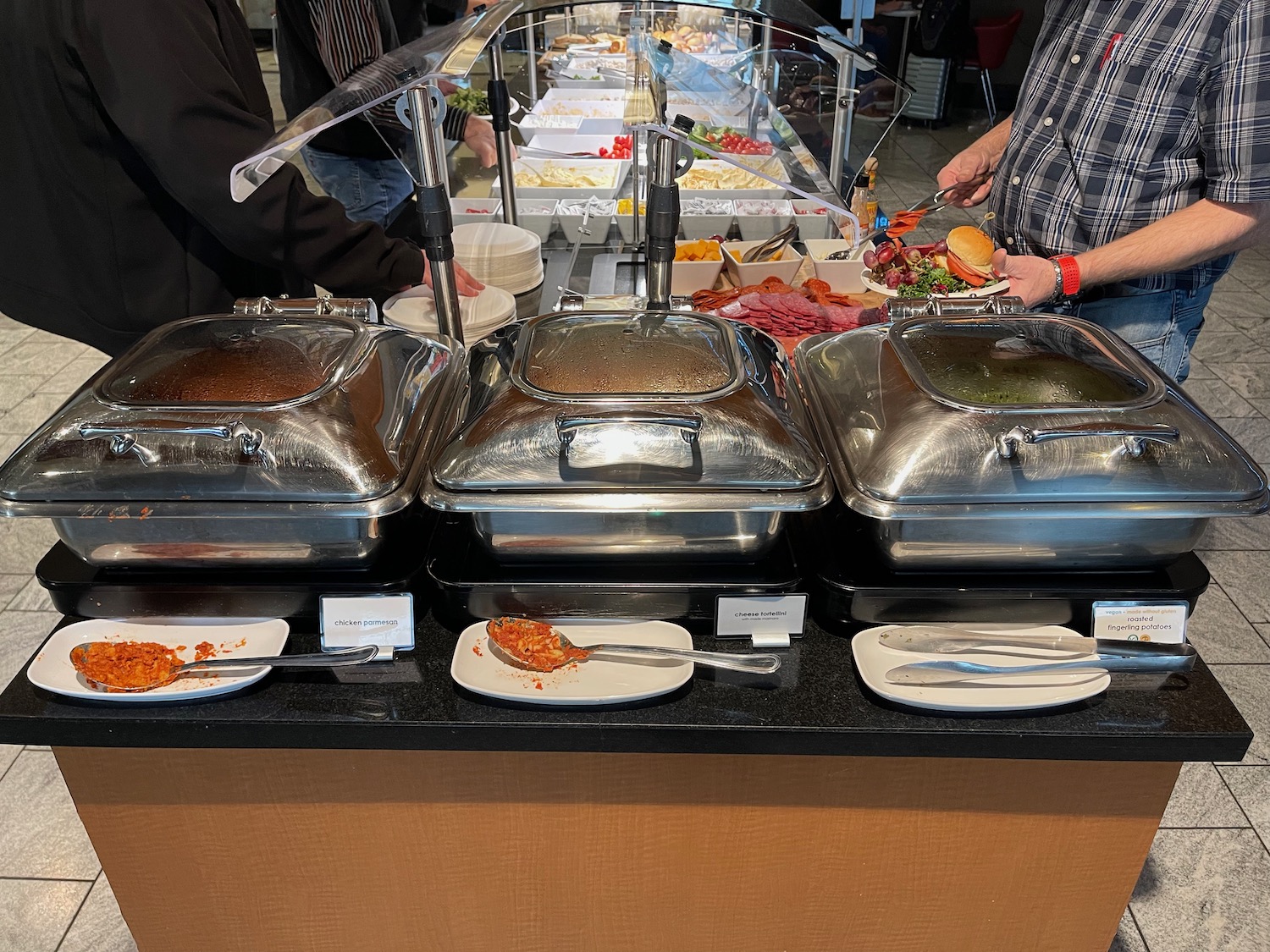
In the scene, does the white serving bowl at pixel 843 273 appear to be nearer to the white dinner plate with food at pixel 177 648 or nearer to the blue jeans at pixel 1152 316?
the blue jeans at pixel 1152 316

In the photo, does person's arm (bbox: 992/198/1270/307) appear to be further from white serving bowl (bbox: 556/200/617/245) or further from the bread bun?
white serving bowl (bbox: 556/200/617/245)

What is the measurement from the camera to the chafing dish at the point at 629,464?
3.07ft

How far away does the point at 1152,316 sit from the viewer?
179cm

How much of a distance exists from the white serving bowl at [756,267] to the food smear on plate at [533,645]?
4.34 ft

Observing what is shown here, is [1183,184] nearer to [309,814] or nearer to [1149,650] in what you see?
[1149,650]

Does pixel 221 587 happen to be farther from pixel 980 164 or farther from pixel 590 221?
pixel 980 164

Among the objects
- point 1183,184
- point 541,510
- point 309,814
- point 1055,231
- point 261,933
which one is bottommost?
point 261,933

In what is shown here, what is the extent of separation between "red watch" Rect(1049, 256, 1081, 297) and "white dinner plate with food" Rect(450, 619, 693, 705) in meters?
1.08

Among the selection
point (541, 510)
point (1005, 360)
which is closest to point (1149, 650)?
point (1005, 360)

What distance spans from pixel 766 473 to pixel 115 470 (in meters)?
0.69

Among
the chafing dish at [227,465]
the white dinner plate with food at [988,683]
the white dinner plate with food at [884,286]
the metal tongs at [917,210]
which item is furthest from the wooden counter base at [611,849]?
the metal tongs at [917,210]

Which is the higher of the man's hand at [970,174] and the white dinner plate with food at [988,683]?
the man's hand at [970,174]

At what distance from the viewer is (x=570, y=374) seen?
3.46 ft

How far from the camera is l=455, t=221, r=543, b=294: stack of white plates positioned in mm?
1885
